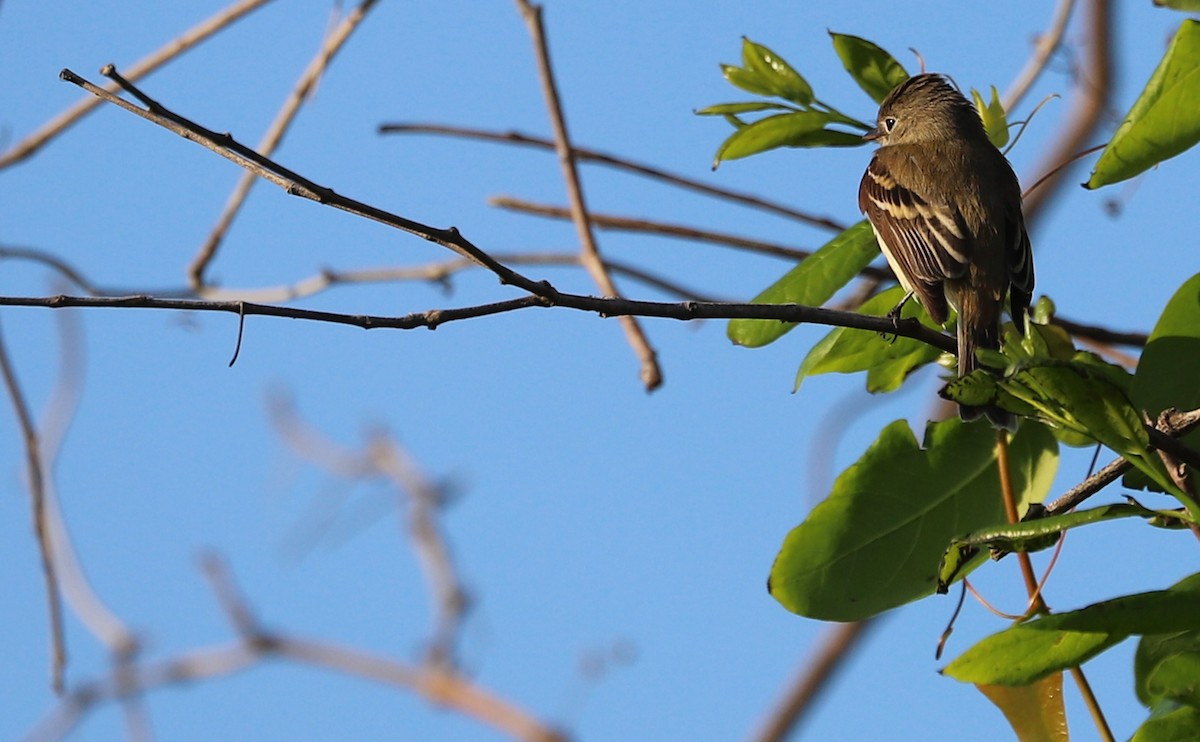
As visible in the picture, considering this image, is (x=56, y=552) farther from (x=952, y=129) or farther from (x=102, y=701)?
(x=952, y=129)

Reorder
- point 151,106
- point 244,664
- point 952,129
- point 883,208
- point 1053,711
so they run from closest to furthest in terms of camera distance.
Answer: point 151,106 < point 1053,711 < point 883,208 < point 952,129 < point 244,664

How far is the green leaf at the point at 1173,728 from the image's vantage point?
6.83 feet

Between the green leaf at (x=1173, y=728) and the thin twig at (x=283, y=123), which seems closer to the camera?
the green leaf at (x=1173, y=728)

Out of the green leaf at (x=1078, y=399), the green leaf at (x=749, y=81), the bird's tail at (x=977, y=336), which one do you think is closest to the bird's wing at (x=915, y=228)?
the bird's tail at (x=977, y=336)

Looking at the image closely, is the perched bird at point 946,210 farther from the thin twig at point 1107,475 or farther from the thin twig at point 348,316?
the thin twig at point 348,316

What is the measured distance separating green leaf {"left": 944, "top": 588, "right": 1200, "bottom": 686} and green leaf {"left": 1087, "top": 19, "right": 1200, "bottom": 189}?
78 centimetres

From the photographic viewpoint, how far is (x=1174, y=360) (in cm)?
257

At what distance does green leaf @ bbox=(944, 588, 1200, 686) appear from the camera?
2115 millimetres

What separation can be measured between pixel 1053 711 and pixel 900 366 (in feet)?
2.80

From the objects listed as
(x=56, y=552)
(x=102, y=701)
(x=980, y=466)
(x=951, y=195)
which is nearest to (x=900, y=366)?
(x=980, y=466)

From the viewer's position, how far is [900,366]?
297 cm

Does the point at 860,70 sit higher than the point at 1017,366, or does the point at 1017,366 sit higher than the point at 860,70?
the point at 860,70

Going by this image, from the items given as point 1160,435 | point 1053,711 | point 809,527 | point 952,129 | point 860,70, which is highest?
point 952,129

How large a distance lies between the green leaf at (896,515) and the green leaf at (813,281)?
0.31m
